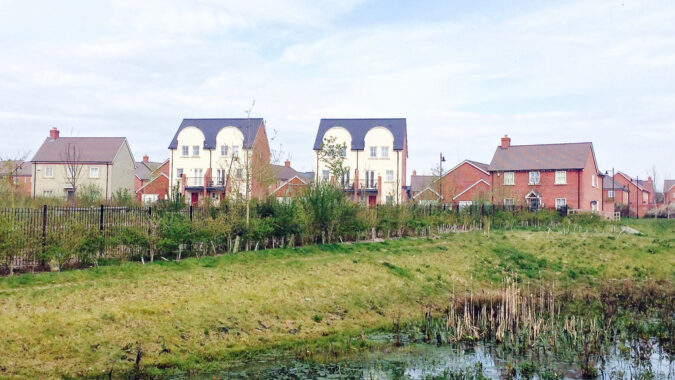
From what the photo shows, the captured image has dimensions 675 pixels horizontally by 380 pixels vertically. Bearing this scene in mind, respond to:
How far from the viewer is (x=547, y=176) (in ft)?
169

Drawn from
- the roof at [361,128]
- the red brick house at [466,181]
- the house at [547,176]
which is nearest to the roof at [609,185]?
the house at [547,176]

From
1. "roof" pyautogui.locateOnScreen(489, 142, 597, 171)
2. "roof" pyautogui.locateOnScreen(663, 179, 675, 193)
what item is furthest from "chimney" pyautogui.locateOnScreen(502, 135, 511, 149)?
"roof" pyautogui.locateOnScreen(663, 179, 675, 193)

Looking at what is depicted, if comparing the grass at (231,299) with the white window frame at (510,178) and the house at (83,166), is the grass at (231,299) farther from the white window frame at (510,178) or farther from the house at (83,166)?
the house at (83,166)

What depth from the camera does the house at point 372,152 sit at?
5044 centimetres

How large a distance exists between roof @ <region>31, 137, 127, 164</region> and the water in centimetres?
5009

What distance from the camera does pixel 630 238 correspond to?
2936 centimetres

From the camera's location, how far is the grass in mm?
10859

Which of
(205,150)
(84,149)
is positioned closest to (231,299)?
(205,150)

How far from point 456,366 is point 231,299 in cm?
588

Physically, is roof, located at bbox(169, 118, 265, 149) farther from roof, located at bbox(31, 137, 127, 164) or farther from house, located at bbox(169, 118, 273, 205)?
roof, located at bbox(31, 137, 127, 164)

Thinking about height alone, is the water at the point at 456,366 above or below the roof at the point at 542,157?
below

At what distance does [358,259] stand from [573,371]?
9.84 meters

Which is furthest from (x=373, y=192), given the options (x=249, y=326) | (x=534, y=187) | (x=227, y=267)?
(x=249, y=326)

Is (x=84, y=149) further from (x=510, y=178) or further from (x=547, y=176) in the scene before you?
(x=547, y=176)
